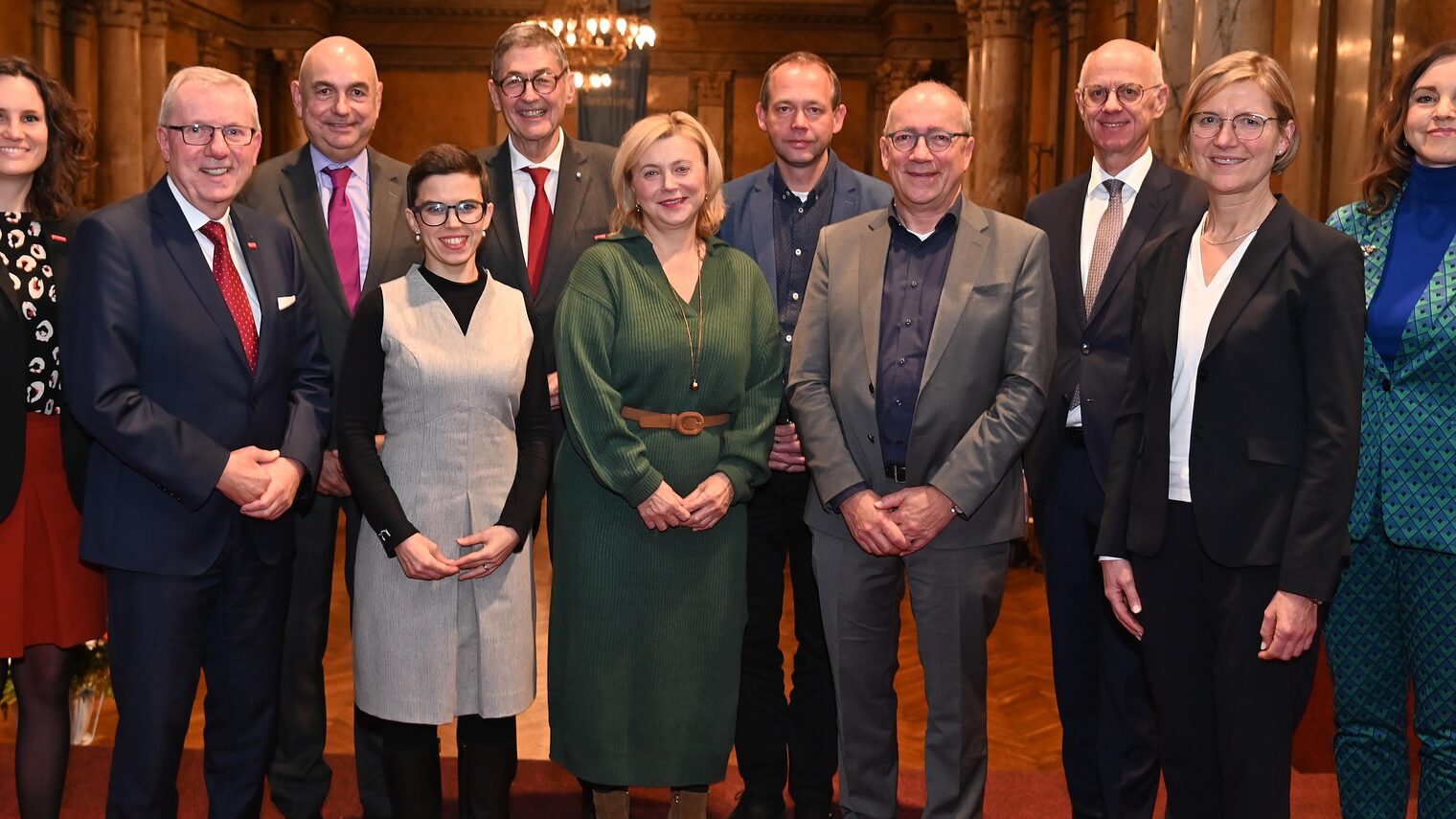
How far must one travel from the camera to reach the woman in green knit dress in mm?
3166

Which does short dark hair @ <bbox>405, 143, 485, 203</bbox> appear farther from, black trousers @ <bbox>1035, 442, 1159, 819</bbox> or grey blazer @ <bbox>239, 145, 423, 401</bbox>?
black trousers @ <bbox>1035, 442, 1159, 819</bbox>

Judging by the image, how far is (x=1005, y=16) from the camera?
1270 centimetres

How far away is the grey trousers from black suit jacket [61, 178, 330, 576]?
1451 millimetres

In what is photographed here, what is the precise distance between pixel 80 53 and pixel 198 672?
11475mm

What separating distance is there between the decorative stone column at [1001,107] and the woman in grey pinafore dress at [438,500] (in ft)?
33.6

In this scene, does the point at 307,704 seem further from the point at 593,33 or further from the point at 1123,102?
the point at 593,33

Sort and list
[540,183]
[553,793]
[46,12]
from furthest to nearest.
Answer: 1. [46,12]
2. [553,793]
3. [540,183]

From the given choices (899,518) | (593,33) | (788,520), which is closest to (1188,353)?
(899,518)

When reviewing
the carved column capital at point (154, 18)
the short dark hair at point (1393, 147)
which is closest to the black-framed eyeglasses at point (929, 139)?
the short dark hair at point (1393, 147)

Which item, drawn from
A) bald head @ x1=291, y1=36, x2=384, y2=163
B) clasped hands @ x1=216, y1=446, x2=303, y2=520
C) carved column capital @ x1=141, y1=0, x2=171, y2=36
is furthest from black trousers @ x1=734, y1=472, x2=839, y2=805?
carved column capital @ x1=141, y1=0, x2=171, y2=36

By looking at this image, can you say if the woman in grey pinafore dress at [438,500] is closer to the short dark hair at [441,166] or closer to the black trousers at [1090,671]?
the short dark hair at [441,166]

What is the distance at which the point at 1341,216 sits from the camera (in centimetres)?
300

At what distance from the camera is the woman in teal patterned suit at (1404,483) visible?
8.72 feet

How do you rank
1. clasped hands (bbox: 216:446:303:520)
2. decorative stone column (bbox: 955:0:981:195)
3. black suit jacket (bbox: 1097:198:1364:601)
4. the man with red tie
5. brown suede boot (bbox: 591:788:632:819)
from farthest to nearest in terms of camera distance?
decorative stone column (bbox: 955:0:981:195), the man with red tie, brown suede boot (bbox: 591:788:632:819), clasped hands (bbox: 216:446:303:520), black suit jacket (bbox: 1097:198:1364:601)
